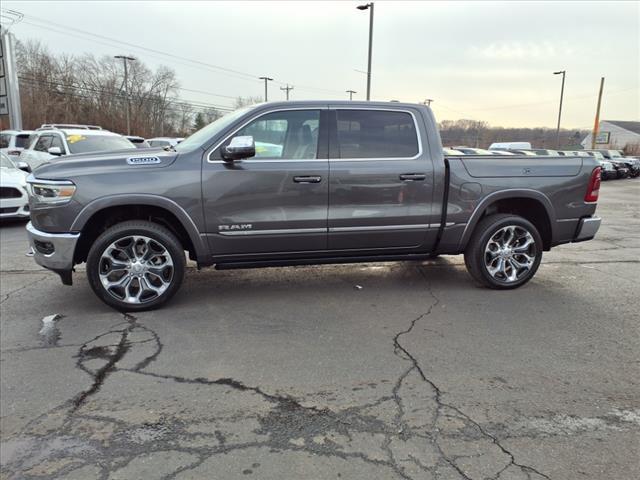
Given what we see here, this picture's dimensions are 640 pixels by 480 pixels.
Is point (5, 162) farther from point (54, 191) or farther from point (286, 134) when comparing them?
point (286, 134)

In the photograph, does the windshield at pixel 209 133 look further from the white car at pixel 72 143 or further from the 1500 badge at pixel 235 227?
the white car at pixel 72 143

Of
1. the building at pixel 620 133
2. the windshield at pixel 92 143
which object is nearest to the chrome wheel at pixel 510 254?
the windshield at pixel 92 143

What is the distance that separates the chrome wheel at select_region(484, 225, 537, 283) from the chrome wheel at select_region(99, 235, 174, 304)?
3.29 metres

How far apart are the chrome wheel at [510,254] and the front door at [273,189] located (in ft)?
6.13

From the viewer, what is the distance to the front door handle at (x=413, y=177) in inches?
184

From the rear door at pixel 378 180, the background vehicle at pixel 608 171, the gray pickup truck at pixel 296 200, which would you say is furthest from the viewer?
the background vehicle at pixel 608 171

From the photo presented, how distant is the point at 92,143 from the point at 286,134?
26.8 ft

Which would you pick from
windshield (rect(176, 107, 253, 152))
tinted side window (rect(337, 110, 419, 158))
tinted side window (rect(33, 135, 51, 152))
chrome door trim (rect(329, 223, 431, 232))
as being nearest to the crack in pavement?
→ chrome door trim (rect(329, 223, 431, 232))

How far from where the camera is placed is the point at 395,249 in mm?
4922

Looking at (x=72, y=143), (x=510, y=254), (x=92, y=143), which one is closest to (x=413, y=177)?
(x=510, y=254)

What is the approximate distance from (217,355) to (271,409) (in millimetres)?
885

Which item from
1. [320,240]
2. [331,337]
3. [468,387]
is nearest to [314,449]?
[468,387]

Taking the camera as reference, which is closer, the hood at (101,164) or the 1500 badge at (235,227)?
the hood at (101,164)

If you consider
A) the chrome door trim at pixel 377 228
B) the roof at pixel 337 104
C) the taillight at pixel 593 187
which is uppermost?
the roof at pixel 337 104
